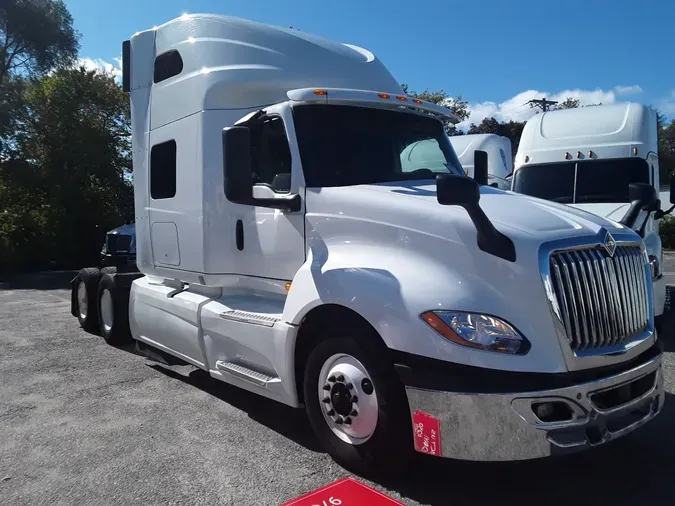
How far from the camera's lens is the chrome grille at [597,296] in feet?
11.1

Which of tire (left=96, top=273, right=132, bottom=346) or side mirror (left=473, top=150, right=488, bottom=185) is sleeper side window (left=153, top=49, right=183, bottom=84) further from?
side mirror (left=473, top=150, right=488, bottom=185)

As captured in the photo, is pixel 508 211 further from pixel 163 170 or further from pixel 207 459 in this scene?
pixel 163 170

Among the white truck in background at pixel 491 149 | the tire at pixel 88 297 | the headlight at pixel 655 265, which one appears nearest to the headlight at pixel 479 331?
the headlight at pixel 655 265

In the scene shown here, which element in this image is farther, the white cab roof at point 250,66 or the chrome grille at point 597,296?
the white cab roof at point 250,66

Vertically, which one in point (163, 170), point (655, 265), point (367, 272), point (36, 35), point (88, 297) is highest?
point (36, 35)

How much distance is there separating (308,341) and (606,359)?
1.96m

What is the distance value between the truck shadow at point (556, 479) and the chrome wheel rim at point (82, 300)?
6.39 metres

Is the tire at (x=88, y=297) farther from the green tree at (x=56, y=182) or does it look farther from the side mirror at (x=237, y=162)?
the green tree at (x=56, y=182)

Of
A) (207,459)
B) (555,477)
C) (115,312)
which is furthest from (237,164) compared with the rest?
(115,312)

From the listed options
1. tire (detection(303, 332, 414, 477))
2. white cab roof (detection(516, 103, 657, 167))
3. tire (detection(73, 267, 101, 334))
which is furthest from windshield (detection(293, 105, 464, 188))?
tire (detection(73, 267, 101, 334))

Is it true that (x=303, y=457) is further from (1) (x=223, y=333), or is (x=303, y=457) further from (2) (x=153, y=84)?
(2) (x=153, y=84)

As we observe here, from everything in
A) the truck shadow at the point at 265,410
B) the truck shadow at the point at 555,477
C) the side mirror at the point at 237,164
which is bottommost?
the truck shadow at the point at 265,410

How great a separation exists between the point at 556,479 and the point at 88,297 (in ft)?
23.0

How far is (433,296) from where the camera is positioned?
346cm
